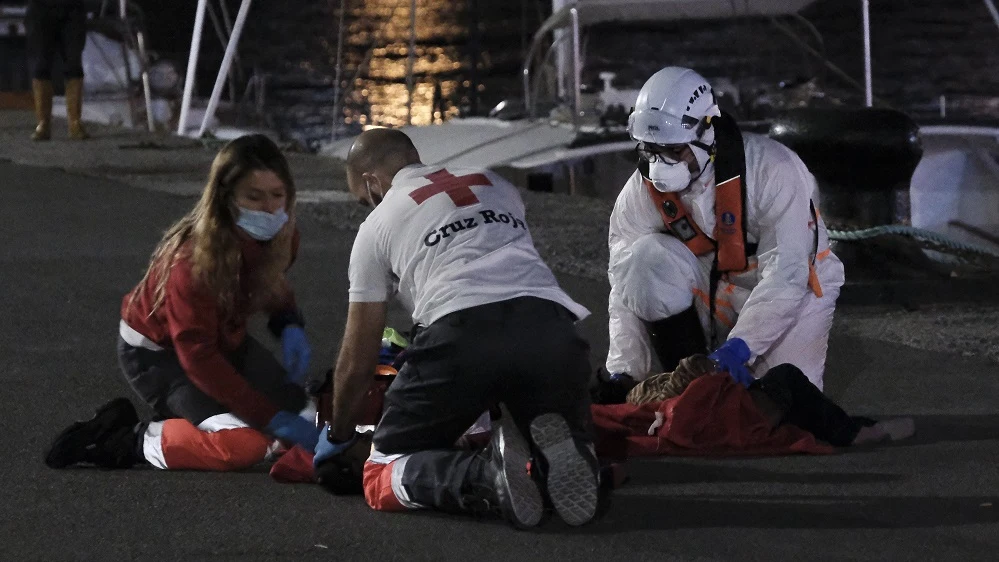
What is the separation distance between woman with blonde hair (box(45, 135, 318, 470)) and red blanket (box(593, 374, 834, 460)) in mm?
1047

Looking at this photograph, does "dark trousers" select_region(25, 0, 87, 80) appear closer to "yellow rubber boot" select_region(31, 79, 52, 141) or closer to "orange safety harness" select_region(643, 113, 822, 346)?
"yellow rubber boot" select_region(31, 79, 52, 141)

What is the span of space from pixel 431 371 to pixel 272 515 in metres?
0.63

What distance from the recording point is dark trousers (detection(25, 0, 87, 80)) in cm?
1341

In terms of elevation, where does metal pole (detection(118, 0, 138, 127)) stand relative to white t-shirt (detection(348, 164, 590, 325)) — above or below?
above

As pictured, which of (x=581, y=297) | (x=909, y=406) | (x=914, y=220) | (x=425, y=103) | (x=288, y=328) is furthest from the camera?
(x=425, y=103)

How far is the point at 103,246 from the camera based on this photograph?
9.26 metres

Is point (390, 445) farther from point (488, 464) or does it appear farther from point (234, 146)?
point (234, 146)

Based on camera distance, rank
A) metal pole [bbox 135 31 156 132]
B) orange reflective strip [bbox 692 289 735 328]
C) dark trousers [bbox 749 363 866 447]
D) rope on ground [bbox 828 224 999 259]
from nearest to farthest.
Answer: dark trousers [bbox 749 363 866 447] → orange reflective strip [bbox 692 289 735 328] → rope on ground [bbox 828 224 999 259] → metal pole [bbox 135 31 156 132]

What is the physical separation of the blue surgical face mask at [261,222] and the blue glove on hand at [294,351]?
0.41m

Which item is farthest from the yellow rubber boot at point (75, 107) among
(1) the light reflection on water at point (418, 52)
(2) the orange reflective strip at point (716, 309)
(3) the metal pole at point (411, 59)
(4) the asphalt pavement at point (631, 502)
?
(1) the light reflection on water at point (418, 52)

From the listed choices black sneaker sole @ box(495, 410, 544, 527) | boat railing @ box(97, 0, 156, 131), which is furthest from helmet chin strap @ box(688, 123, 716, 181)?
boat railing @ box(97, 0, 156, 131)

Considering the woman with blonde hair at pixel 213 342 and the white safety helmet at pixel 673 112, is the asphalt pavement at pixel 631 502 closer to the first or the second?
the woman with blonde hair at pixel 213 342

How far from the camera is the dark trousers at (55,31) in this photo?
13.4 meters

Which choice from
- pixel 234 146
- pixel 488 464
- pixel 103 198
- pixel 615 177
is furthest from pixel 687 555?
pixel 615 177
